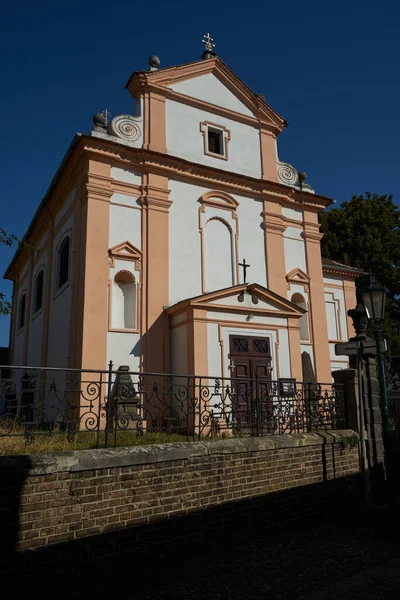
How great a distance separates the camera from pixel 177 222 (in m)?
15.2

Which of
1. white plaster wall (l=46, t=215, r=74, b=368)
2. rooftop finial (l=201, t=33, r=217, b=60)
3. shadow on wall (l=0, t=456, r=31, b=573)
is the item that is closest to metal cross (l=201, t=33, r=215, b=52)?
rooftop finial (l=201, t=33, r=217, b=60)

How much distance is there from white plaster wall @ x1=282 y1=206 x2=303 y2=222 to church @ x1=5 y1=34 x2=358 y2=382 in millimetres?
44

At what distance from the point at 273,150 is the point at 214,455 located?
1387 cm

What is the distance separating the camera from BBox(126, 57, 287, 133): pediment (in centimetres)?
1599

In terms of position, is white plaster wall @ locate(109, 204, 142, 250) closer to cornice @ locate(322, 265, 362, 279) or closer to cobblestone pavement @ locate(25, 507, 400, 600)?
cobblestone pavement @ locate(25, 507, 400, 600)

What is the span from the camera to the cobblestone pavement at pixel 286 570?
521 cm

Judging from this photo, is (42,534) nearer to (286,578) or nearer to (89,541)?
(89,541)

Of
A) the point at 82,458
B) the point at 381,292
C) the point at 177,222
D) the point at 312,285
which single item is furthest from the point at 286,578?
the point at 312,285

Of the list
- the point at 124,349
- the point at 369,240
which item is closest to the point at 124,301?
the point at 124,349

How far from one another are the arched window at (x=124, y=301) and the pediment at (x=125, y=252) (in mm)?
468

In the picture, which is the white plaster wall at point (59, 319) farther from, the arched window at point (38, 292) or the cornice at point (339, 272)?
the cornice at point (339, 272)

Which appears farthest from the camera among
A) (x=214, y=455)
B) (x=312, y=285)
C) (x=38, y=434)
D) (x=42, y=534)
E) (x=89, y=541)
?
(x=312, y=285)

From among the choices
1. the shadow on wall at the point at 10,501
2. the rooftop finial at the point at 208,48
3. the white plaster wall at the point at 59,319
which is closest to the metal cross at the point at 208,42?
the rooftop finial at the point at 208,48

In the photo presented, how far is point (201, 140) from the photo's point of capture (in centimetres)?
1652
